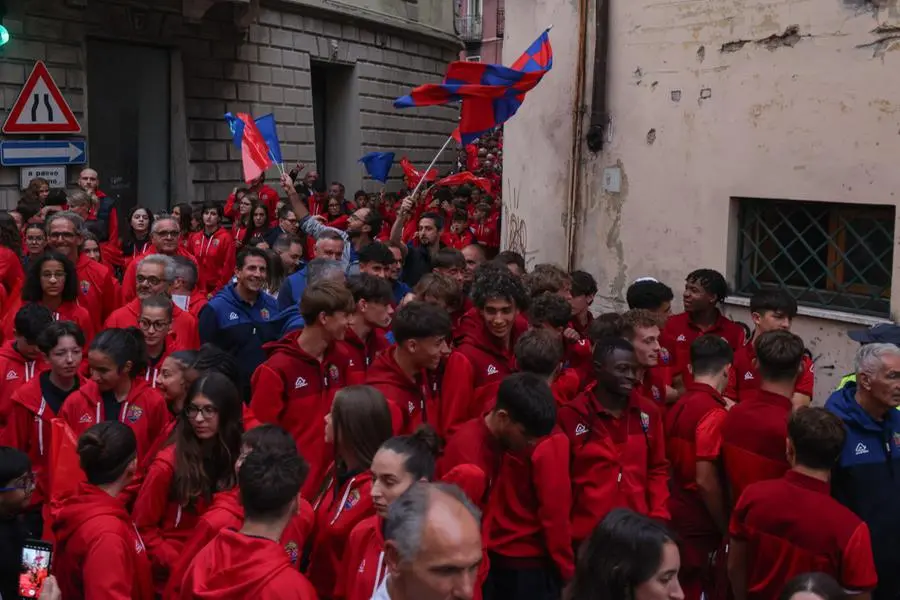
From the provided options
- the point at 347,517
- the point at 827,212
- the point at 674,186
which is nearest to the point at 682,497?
the point at 347,517

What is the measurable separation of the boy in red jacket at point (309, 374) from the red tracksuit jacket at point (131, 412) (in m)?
0.45

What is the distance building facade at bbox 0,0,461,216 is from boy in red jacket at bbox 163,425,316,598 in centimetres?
1153

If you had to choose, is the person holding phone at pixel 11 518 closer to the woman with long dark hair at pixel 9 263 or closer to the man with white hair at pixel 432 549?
the man with white hair at pixel 432 549

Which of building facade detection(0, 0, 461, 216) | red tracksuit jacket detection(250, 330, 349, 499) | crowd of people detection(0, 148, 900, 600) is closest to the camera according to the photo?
crowd of people detection(0, 148, 900, 600)

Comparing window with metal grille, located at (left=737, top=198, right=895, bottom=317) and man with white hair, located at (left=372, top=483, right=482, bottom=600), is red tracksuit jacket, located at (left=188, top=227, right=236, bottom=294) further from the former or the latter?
man with white hair, located at (left=372, top=483, right=482, bottom=600)

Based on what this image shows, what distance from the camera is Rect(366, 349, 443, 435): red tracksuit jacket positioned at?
5.06 meters

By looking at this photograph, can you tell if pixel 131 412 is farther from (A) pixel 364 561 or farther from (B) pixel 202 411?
(A) pixel 364 561

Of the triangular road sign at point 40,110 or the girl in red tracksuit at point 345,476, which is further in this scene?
the triangular road sign at point 40,110

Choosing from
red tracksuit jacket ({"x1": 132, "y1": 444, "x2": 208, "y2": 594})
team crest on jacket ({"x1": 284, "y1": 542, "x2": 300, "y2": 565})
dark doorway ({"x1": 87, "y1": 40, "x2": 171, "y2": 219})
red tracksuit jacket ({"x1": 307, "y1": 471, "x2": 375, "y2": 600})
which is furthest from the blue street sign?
team crest on jacket ({"x1": 284, "y1": 542, "x2": 300, "y2": 565})

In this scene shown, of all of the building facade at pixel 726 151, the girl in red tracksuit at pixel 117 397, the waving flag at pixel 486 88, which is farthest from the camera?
the waving flag at pixel 486 88

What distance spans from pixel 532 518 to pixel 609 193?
6.17 m

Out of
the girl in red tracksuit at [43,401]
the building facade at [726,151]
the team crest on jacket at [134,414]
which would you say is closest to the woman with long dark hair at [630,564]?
the team crest on jacket at [134,414]

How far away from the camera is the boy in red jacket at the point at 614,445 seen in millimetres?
4426

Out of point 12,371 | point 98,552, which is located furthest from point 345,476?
point 12,371
